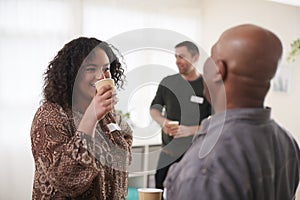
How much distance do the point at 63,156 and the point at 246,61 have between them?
0.86m

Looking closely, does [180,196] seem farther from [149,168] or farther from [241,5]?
[241,5]

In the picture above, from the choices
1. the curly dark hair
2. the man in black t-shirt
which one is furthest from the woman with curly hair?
the man in black t-shirt

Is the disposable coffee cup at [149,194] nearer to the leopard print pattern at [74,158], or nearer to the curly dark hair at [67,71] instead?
the leopard print pattern at [74,158]

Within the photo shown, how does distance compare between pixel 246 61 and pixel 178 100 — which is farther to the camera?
pixel 178 100

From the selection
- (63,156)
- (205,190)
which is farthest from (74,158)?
(205,190)

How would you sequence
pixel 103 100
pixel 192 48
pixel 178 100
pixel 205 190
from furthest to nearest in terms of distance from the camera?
1. pixel 178 100
2. pixel 192 48
3. pixel 103 100
4. pixel 205 190

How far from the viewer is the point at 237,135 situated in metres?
0.92

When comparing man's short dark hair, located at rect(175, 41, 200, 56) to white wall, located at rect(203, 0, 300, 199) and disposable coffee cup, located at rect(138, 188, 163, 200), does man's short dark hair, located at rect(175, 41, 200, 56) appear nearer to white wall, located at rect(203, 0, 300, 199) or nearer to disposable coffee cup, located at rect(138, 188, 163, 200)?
disposable coffee cup, located at rect(138, 188, 163, 200)

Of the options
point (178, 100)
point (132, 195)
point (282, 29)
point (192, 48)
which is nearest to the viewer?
point (192, 48)

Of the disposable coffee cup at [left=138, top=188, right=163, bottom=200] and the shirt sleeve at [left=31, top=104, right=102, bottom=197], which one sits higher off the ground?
the shirt sleeve at [left=31, top=104, right=102, bottom=197]

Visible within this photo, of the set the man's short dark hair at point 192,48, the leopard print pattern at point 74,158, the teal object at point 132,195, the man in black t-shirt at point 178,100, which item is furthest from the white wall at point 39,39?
the leopard print pattern at point 74,158

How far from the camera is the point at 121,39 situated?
4.86 feet

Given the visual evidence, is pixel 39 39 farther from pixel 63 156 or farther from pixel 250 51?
pixel 250 51

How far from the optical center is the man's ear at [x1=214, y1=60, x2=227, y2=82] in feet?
3.04
